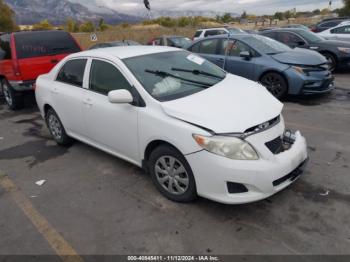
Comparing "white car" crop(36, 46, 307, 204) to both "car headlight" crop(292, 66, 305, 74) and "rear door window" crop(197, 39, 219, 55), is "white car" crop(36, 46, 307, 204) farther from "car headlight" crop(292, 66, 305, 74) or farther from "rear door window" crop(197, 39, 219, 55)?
"rear door window" crop(197, 39, 219, 55)

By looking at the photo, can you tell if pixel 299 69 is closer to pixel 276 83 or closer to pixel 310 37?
pixel 276 83

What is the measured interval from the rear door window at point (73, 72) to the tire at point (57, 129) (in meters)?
0.66

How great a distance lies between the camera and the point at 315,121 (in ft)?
19.0

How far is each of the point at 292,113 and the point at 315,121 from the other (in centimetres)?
64

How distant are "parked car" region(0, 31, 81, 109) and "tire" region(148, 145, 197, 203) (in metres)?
A: 5.21

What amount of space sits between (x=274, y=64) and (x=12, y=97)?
6.45 m

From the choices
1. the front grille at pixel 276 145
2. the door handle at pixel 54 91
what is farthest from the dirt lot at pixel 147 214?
the door handle at pixel 54 91

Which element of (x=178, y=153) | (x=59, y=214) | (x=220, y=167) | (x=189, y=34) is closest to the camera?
(x=220, y=167)

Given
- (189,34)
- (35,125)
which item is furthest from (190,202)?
(189,34)

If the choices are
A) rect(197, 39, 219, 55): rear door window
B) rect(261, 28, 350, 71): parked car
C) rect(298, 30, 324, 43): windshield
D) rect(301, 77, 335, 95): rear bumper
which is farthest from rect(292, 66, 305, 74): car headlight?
rect(298, 30, 324, 43): windshield

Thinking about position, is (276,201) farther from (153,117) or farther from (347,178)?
(153,117)

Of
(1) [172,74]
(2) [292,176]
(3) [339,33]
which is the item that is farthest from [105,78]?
(3) [339,33]

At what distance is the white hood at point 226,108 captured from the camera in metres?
3.00

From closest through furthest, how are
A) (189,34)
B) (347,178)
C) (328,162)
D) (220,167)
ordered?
(220,167)
(347,178)
(328,162)
(189,34)
